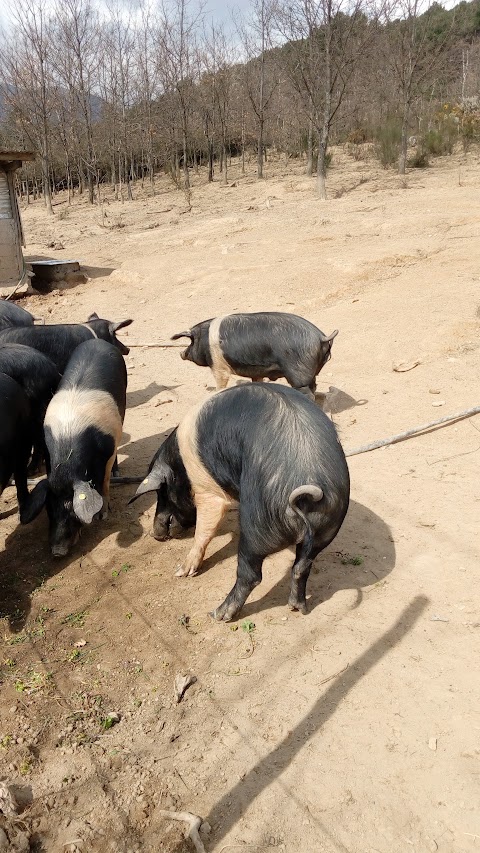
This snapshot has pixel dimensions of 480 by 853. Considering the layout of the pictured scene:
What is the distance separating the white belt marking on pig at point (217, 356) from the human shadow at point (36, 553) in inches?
75.8

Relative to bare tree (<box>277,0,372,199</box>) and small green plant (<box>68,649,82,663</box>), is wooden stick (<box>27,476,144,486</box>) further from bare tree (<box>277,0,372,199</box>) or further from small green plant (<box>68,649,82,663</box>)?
bare tree (<box>277,0,372,199</box>)

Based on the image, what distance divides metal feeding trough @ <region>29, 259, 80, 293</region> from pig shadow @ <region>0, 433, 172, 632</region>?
8.45 metres

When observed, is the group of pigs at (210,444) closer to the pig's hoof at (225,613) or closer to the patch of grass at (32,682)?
the pig's hoof at (225,613)

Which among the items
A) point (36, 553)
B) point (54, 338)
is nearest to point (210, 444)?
point (36, 553)

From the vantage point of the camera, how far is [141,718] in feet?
9.63

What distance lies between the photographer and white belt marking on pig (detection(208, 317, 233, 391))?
250 inches

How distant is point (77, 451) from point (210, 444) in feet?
3.77

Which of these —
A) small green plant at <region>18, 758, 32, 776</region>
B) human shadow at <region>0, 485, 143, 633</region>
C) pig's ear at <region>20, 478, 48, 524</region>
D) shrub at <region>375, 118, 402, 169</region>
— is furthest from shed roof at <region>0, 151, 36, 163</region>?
shrub at <region>375, 118, 402, 169</region>

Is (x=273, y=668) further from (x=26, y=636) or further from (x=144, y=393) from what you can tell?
(x=144, y=393)

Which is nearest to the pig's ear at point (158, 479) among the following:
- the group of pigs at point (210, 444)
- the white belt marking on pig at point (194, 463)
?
the group of pigs at point (210, 444)

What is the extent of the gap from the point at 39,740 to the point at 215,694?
816 mm

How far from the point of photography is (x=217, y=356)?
6.41 m

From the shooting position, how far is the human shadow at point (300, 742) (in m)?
2.43

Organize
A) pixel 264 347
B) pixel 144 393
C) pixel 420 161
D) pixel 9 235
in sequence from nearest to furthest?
pixel 264 347
pixel 144 393
pixel 9 235
pixel 420 161
